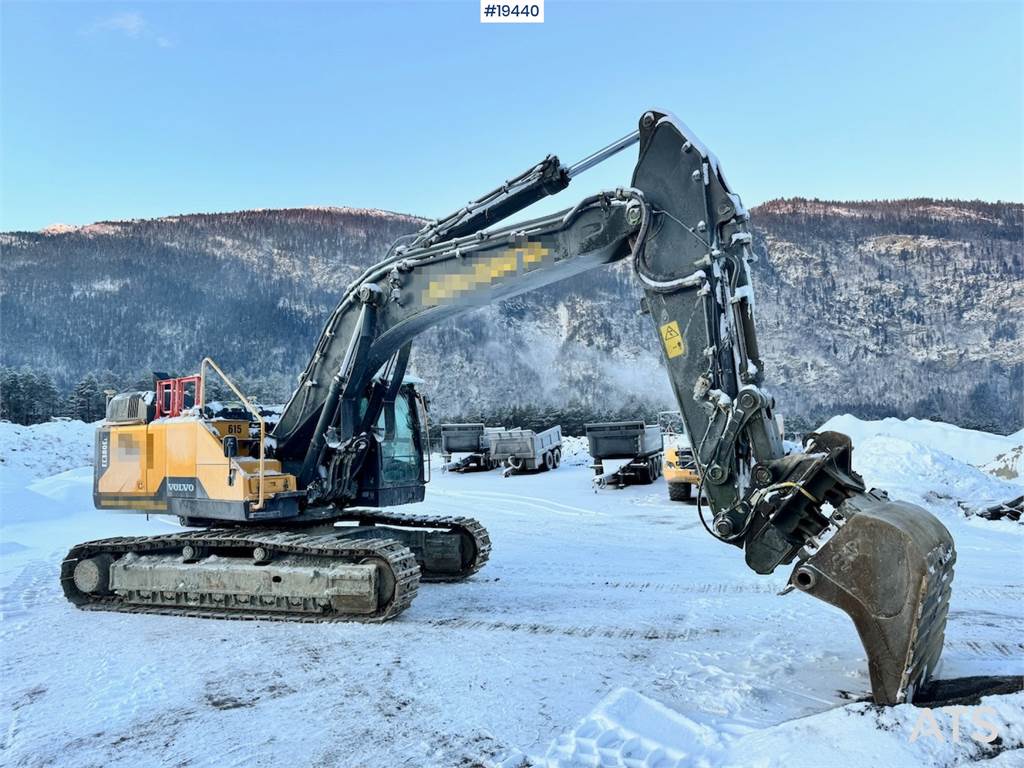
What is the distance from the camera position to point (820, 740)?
11.7ft

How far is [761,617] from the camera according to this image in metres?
6.44

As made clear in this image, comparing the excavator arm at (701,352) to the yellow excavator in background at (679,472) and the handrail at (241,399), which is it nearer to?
the handrail at (241,399)

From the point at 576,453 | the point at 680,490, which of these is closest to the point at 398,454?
the point at 680,490

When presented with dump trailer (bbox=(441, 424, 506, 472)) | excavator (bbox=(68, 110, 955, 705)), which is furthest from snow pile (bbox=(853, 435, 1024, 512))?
dump trailer (bbox=(441, 424, 506, 472))

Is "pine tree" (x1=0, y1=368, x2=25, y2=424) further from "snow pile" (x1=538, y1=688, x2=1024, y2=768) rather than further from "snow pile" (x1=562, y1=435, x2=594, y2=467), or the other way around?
"snow pile" (x1=538, y1=688, x2=1024, y2=768)

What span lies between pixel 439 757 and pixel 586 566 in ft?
18.5

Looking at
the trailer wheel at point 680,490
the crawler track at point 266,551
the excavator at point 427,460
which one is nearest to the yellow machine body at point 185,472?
the excavator at point 427,460

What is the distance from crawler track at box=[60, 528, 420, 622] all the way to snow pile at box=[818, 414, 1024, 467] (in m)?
19.5

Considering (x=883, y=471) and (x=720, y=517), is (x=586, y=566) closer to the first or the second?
(x=720, y=517)

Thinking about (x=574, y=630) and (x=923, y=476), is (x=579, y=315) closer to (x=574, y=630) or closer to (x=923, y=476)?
(x=923, y=476)

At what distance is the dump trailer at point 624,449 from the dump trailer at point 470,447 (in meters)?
6.35

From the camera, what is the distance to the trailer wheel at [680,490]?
1706 cm

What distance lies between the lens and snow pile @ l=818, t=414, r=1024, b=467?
23484mm

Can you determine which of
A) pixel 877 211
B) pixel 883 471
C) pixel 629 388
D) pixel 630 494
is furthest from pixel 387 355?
pixel 877 211
